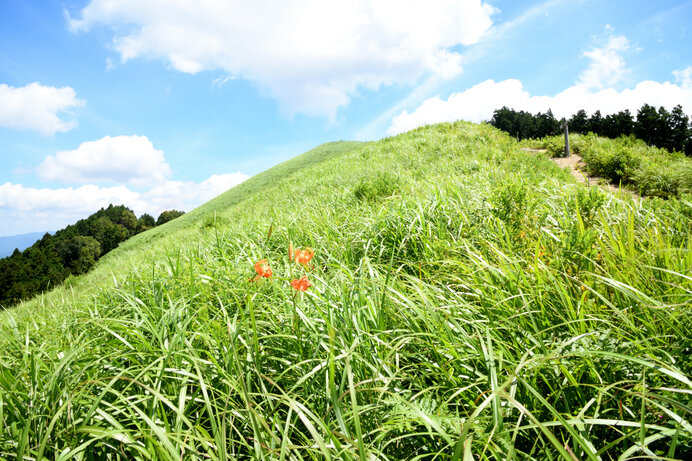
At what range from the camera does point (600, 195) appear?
3203 millimetres

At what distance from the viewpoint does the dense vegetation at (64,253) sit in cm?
3319

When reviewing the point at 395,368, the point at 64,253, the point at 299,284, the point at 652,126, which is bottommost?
the point at 395,368

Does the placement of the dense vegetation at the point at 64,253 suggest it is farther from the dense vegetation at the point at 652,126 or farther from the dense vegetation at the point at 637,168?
the dense vegetation at the point at 652,126

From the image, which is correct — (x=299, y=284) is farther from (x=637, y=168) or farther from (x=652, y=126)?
(x=652, y=126)

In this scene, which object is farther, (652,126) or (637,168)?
(652,126)

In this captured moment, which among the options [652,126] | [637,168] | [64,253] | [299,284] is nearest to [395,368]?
[299,284]

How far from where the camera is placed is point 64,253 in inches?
1603

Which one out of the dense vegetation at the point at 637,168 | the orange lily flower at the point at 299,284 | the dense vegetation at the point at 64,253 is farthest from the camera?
the dense vegetation at the point at 64,253

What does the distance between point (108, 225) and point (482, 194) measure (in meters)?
61.3

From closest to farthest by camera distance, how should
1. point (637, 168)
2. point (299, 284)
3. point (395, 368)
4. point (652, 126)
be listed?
point (395, 368) → point (299, 284) → point (637, 168) → point (652, 126)

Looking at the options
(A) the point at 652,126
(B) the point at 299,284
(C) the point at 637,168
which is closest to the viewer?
(B) the point at 299,284

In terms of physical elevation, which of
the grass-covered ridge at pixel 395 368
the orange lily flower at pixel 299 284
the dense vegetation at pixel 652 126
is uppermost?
the dense vegetation at pixel 652 126

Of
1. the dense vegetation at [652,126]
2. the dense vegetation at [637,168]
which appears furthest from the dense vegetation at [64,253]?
the dense vegetation at [652,126]

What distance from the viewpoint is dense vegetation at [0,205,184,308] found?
33188 mm
